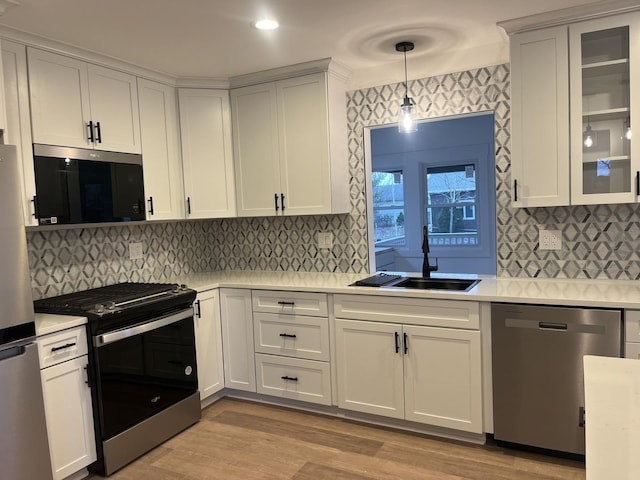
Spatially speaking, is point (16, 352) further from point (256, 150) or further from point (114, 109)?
point (256, 150)

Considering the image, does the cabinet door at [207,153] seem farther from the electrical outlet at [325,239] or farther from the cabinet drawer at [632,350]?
the cabinet drawer at [632,350]

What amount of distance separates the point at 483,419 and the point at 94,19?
116 inches

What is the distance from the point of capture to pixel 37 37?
8.52 feet

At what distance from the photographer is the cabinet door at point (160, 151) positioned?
3297 mm

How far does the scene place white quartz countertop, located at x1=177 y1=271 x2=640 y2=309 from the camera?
2453 mm

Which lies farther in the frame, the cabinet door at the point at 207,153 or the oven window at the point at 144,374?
the cabinet door at the point at 207,153

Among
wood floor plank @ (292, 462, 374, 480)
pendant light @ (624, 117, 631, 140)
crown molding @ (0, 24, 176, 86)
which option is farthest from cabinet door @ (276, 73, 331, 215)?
pendant light @ (624, 117, 631, 140)

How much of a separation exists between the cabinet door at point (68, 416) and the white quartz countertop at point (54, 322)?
0.18 meters

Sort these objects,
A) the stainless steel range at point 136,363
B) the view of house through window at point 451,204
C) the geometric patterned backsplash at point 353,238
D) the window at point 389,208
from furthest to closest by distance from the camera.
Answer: the window at point 389,208, the view of house through window at point 451,204, the geometric patterned backsplash at point 353,238, the stainless steel range at point 136,363

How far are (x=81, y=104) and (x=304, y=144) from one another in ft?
4.67

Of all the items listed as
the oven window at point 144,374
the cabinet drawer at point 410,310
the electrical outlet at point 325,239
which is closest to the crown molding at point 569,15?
the cabinet drawer at point 410,310

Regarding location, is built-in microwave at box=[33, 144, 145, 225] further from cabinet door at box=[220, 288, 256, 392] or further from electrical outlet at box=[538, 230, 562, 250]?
electrical outlet at box=[538, 230, 562, 250]

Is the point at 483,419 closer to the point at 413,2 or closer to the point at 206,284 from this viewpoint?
the point at 206,284

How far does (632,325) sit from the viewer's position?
2330 millimetres
